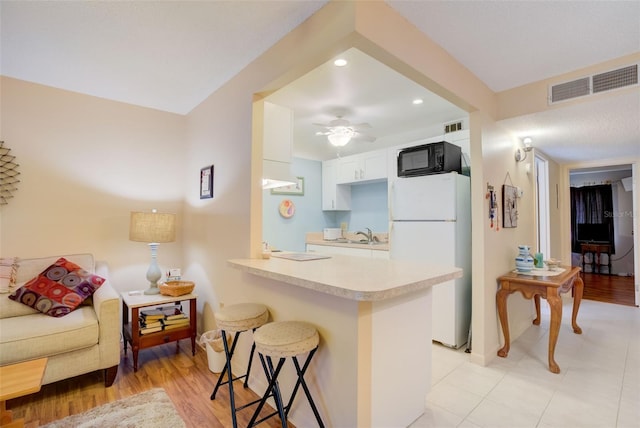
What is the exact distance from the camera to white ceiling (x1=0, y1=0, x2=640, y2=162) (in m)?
1.74

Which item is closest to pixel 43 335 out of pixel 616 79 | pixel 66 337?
pixel 66 337

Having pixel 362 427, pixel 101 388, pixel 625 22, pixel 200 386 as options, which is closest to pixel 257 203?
pixel 200 386

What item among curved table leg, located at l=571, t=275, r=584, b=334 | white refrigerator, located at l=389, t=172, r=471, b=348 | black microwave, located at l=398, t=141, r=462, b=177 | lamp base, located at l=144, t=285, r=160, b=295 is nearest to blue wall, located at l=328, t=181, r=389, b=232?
black microwave, located at l=398, t=141, r=462, b=177

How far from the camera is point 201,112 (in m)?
3.12

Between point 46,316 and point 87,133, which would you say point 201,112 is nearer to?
point 87,133

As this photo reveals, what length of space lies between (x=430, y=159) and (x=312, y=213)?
2485 millimetres

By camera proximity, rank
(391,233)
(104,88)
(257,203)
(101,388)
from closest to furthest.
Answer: (101,388) → (257,203) → (104,88) → (391,233)

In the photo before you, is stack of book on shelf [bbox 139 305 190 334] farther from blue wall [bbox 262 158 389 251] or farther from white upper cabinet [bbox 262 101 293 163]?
blue wall [bbox 262 158 389 251]

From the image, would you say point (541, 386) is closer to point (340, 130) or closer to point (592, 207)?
point (340, 130)

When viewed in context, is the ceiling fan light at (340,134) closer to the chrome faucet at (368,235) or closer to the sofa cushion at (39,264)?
the chrome faucet at (368,235)

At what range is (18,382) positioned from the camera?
1.42m

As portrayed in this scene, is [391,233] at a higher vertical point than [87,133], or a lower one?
lower

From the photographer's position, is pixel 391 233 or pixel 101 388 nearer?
pixel 101 388

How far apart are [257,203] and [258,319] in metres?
0.89
